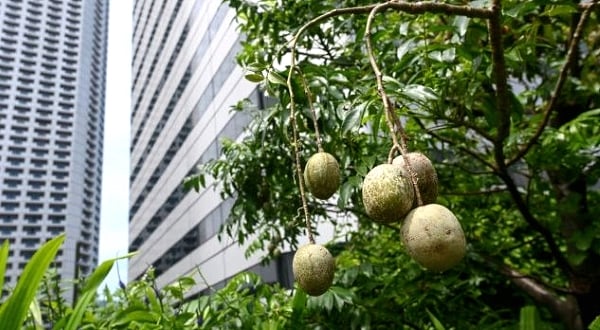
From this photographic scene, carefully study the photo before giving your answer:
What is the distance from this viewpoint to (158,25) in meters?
26.6

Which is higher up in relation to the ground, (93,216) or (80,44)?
(80,44)

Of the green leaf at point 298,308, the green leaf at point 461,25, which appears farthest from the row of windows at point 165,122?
the green leaf at point 461,25

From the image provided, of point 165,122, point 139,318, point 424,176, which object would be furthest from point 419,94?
point 165,122

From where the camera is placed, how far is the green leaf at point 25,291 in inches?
49.3

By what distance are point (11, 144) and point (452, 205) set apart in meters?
61.6

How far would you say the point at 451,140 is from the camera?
227cm

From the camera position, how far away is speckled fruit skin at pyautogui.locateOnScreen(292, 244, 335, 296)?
73 cm

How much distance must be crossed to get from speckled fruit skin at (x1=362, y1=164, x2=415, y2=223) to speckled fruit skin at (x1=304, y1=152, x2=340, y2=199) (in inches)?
5.5

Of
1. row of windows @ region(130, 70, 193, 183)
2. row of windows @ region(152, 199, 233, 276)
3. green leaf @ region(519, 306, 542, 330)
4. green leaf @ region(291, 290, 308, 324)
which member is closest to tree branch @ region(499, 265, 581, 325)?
green leaf @ region(519, 306, 542, 330)

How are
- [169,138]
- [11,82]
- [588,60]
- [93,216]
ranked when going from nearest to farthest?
[588,60], [169,138], [11,82], [93,216]

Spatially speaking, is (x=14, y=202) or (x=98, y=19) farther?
(x=98, y=19)

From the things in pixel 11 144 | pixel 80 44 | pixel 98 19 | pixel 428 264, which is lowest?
pixel 428 264

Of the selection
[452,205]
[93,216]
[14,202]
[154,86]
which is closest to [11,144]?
[14,202]

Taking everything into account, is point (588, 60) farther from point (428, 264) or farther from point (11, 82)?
point (11, 82)
